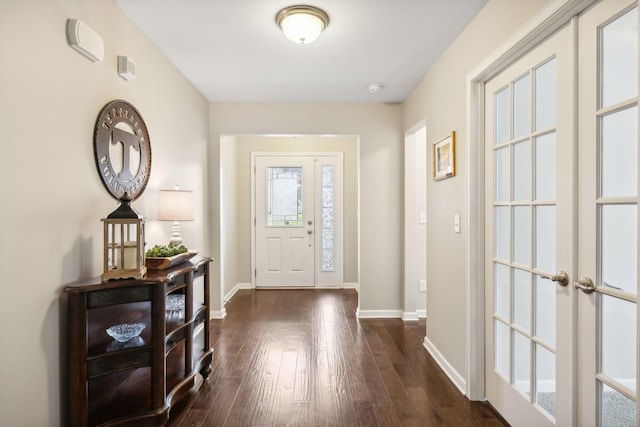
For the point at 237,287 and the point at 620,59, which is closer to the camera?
the point at 620,59

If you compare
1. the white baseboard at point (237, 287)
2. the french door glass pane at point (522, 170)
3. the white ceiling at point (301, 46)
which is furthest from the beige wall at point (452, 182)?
the white baseboard at point (237, 287)

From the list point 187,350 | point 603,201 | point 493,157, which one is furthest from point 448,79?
point 187,350

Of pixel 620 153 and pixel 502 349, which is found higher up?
pixel 620 153

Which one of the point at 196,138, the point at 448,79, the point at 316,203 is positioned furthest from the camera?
the point at 316,203

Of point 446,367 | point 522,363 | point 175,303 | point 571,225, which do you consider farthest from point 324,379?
point 571,225

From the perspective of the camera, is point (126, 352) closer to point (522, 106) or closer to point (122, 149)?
point (122, 149)

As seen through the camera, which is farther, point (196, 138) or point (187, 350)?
point (196, 138)

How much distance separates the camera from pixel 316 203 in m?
5.65

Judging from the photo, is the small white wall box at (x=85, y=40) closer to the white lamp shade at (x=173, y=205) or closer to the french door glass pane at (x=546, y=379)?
the white lamp shade at (x=173, y=205)

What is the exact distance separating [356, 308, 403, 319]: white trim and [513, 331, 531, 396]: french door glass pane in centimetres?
216

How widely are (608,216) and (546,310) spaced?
0.57m

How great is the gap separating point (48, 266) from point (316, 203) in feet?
13.9

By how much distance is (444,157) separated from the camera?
2.76 meters

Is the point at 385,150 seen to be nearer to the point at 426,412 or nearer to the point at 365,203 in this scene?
the point at 365,203
